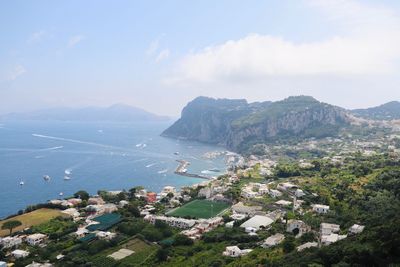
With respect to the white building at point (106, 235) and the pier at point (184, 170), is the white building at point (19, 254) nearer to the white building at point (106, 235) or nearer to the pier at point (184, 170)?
the white building at point (106, 235)

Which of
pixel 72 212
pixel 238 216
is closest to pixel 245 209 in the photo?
pixel 238 216

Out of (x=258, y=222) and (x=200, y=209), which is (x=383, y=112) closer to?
(x=200, y=209)

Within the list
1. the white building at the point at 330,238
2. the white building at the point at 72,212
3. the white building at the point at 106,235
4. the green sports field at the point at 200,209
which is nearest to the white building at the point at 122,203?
the white building at the point at 72,212

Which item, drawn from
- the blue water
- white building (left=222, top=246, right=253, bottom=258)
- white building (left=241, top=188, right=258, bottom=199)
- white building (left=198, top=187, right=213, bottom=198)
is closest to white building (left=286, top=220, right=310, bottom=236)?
white building (left=222, top=246, right=253, bottom=258)

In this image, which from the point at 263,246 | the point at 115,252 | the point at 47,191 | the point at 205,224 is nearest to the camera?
the point at 263,246

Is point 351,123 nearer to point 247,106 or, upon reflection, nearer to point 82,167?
point 247,106

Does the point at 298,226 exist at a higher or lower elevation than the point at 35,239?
higher

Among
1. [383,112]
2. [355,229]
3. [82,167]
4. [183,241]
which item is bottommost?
[82,167]

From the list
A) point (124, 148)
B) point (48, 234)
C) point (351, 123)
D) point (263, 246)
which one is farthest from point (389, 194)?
point (351, 123)
